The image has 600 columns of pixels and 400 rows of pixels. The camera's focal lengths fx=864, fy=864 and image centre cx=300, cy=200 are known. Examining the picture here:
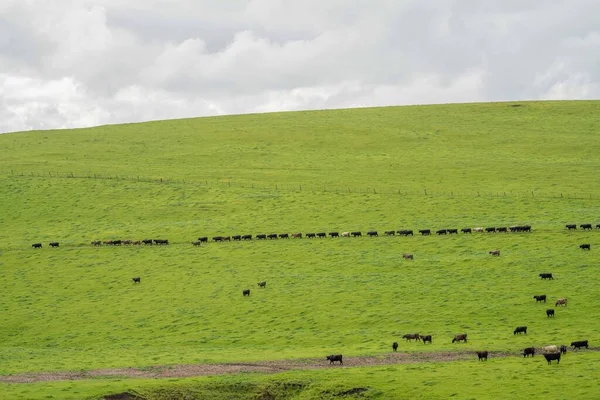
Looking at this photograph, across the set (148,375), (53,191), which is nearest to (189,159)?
(53,191)

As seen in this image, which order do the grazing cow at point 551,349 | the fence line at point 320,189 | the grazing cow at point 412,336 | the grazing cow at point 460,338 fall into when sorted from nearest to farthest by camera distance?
the grazing cow at point 551,349 → the grazing cow at point 460,338 → the grazing cow at point 412,336 → the fence line at point 320,189

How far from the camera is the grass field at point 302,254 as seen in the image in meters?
44.3

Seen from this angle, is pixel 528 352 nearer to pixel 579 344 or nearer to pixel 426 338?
pixel 579 344

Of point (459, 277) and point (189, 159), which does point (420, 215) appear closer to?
point (459, 277)

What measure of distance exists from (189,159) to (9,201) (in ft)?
75.4

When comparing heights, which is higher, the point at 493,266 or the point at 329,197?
the point at 329,197

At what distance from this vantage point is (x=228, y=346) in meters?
47.0

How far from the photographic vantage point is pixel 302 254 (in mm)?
63125

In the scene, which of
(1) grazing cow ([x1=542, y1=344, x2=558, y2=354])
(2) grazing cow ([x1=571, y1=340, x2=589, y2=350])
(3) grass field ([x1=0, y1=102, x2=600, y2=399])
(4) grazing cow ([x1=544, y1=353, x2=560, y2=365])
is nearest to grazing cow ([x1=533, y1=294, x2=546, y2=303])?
(3) grass field ([x1=0, y1=102, x2=600, y2=399])

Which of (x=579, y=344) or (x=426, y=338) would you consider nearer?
(x=579, y=344)

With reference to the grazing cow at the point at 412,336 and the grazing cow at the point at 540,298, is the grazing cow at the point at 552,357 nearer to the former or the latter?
the grazing cow at the point at 412,336

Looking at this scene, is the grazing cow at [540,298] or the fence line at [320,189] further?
the fence line at [320,189]

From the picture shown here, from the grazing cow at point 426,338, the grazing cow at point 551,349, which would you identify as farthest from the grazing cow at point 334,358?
the grazing cow at point 551,349

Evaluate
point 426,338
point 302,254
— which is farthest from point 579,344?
point 302,254
